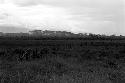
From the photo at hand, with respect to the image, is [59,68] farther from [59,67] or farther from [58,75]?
[58,75]

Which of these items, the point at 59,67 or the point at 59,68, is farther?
the point at 59,67

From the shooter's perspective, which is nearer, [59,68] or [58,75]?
[58,75]

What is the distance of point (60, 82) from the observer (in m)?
7.07

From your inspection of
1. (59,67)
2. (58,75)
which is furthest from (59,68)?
(58,75)

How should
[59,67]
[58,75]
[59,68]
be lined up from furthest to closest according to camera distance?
1. [59,67]
2. [59,68]
3. [58,75]

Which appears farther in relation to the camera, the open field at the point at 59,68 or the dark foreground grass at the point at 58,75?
the open field at the point at 59,68

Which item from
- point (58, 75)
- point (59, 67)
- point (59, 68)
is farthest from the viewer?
point (59, 67)

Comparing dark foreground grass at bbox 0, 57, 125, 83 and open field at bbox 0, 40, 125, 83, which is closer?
dark foreground grass at bbox 0, 57, 125, 83

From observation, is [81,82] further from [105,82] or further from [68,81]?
[105,82]

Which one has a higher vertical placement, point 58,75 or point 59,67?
point 58,75

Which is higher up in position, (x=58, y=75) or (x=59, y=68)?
(x=58, y=75)

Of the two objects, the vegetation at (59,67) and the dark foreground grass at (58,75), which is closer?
the dark foreground grass at (58,75)

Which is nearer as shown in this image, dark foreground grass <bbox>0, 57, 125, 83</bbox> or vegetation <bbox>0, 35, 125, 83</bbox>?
dark foreground grass <bbox>0, 57, 125, 83</bbox>

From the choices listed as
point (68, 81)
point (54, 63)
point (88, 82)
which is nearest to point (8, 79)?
point (68, 81)
